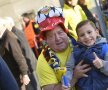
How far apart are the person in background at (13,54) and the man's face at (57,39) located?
7.89 ft

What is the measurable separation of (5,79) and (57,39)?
63 centimetres

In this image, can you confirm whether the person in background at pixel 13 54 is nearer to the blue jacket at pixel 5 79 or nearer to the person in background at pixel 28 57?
the person in background at pixel 28 57

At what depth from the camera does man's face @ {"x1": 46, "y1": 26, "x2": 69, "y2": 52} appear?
10.7 ft

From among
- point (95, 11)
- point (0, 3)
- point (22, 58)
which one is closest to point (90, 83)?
point (22, 58)

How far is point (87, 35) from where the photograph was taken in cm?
322

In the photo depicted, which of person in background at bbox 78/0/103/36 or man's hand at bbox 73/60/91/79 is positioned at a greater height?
man's hand at bbox 73/60/91/79

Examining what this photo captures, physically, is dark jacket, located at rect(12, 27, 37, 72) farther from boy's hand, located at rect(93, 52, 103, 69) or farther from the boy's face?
boy's hand, located at rect(93, 52, 103, 69)

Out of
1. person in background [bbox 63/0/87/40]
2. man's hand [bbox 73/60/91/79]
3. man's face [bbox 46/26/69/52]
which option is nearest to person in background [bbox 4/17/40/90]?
person in background [bbox 63/0/87/40]

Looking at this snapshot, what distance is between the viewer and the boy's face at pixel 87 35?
3.20 meters

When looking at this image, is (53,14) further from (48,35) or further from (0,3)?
(0,3)

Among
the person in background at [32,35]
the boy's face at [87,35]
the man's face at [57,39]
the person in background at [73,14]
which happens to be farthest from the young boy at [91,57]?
the person in background at [32,35]

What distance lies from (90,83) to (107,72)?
171mm

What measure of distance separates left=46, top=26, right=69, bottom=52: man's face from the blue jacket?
1.71 ft

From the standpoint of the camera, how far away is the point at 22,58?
5719mm
